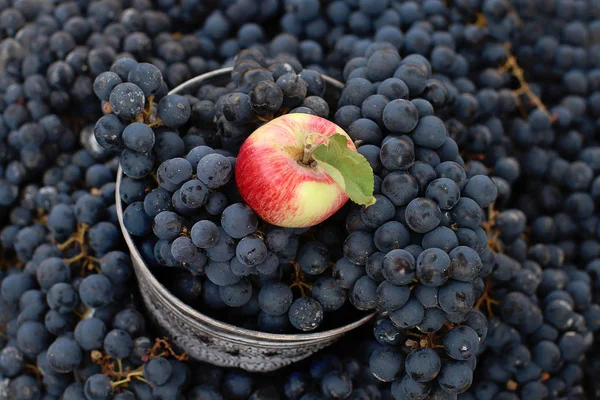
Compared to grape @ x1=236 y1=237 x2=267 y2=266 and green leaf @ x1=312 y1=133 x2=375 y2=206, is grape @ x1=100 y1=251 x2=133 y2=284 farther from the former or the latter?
green leaf @ x1=312 y1=133 x2=375 y2=206

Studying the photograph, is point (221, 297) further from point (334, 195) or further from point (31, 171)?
point (31, 171)

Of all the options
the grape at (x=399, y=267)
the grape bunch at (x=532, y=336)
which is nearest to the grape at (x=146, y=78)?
the grape at (x=399, y=267)

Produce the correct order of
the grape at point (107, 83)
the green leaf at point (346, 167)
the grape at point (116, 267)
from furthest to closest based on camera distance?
the grape at point (116, 267) → the grape at point (107, 83) → the green leaf at point (346, 167)

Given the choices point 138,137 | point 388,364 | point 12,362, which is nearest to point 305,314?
point 388,364

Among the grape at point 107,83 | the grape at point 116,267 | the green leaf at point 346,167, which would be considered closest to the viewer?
the green leaf at point 346,167

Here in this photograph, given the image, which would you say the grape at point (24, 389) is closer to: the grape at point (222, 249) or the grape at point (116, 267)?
the grape at point (116, 267)

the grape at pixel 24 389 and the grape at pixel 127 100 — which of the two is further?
the grape at pixel 24 389

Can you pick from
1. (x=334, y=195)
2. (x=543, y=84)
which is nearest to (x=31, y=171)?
(x=334, y=195)

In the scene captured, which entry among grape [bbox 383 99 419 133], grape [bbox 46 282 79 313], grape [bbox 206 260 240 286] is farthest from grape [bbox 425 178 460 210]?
grape [bbox 46 282 79 313]
